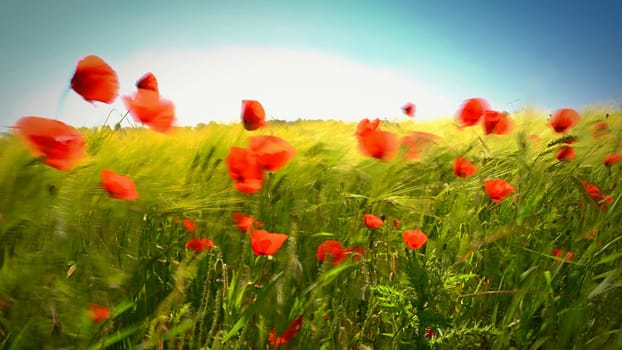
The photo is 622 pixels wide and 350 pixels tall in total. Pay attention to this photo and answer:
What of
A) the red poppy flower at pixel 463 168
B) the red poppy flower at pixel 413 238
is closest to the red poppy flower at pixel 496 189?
the red poppy flower at pixel 463 168

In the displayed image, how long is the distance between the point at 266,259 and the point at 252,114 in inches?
18.6

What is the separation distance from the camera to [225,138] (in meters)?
1.38

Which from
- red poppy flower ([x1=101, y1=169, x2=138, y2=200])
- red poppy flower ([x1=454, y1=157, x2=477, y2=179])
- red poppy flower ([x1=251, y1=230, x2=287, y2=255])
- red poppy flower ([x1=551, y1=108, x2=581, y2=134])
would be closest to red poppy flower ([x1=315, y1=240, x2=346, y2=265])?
red poppy flower ([x1=251, y1=230, x2=287, y2=255])

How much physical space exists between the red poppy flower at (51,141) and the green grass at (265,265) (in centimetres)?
5

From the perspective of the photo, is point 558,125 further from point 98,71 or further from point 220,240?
point 98,71

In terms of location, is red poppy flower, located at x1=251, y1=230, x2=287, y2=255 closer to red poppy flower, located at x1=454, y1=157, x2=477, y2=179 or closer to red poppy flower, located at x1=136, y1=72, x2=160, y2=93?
red poppy flower, located at x1=136, y1=72, x2=160, y2=93

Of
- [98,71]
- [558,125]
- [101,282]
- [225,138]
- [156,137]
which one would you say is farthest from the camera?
[558,125]

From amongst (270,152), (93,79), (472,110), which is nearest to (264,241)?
(270,152)

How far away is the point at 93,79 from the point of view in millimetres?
817

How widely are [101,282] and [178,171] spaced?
16.8 inches

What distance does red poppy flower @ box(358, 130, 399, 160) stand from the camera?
118 centimetres

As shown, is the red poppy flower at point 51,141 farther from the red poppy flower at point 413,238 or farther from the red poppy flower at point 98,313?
the red poppy flower at point 413,238

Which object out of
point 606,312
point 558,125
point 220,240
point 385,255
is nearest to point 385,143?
point 385,255

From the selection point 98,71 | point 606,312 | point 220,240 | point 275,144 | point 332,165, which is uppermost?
point 98,71
